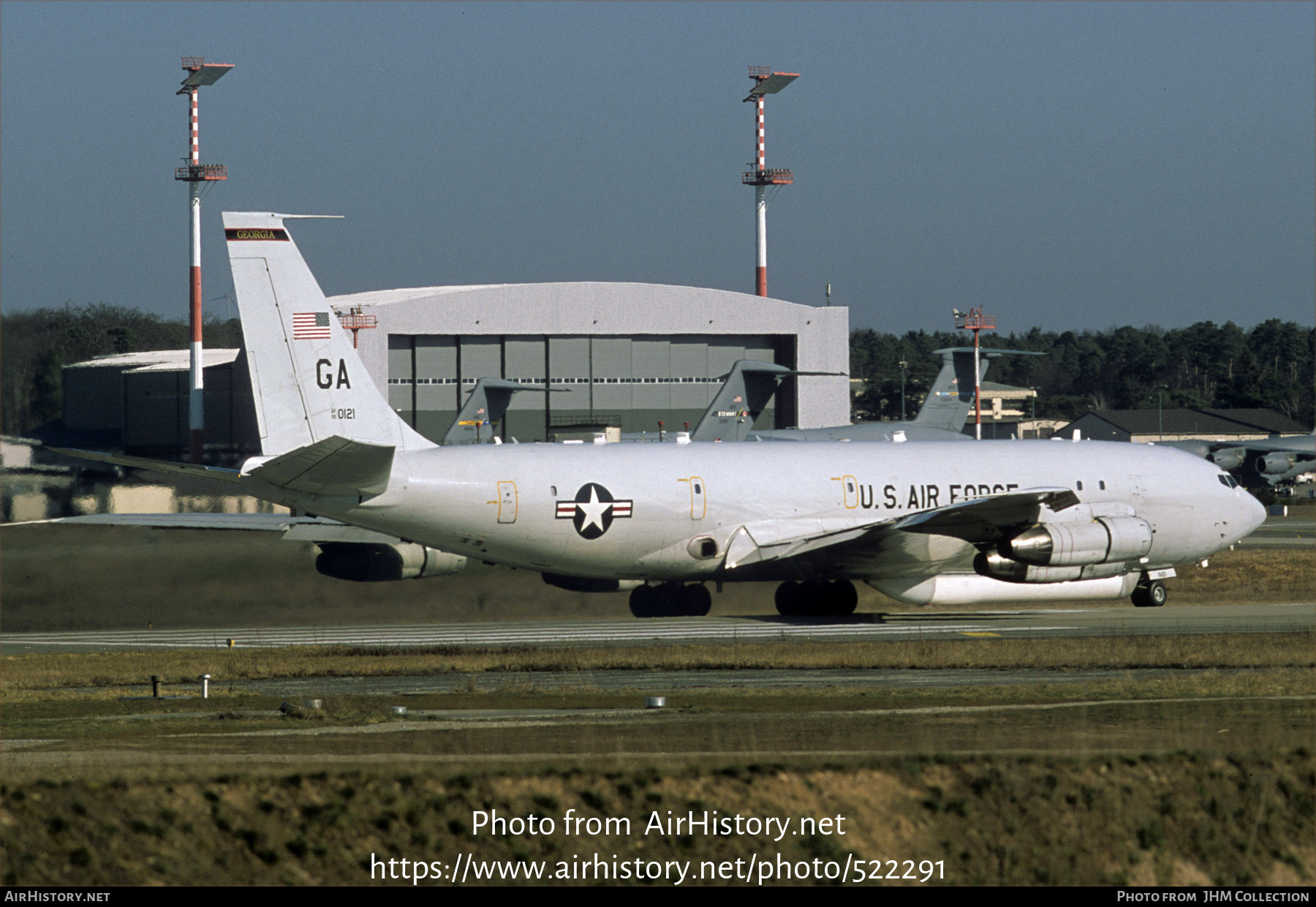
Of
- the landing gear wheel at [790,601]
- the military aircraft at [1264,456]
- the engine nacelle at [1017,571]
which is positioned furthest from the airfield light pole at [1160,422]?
the landing gear wheel at [790,601]

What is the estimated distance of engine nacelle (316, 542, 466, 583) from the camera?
121 ft

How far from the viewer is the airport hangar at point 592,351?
88.4m

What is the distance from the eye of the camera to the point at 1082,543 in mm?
36812

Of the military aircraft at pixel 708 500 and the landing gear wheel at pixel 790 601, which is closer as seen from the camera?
the military aircraft at pixel 708 500

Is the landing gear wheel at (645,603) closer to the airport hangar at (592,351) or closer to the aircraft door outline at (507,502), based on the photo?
the aircraft door outline at (507,502)

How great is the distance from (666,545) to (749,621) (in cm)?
325

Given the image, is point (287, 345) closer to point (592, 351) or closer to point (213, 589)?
point (213, 589)

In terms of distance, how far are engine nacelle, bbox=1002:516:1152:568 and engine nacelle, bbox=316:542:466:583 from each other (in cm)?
1374

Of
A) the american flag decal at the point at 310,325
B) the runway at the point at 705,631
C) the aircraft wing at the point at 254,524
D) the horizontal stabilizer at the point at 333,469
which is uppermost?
the american flag decal at the point at 310,325

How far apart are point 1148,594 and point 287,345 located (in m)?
23.9

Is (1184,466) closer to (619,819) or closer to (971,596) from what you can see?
(971,596)

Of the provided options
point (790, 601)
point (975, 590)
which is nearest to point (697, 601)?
point (790, 601)

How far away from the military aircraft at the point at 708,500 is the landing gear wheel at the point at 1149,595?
0.05 metres

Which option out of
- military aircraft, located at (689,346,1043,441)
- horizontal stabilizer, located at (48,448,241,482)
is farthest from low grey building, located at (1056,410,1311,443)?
horizontal stabilizer, located at (48,448,241,482)
